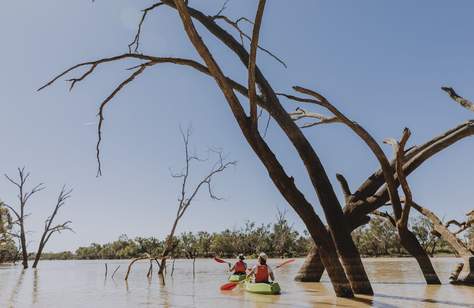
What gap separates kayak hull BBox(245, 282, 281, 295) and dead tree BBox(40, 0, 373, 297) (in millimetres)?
3113

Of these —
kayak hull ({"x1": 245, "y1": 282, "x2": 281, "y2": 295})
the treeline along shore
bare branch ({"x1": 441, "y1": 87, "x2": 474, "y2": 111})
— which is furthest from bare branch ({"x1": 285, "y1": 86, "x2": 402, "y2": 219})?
the treeline along shore

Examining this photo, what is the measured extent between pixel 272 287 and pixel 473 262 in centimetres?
557

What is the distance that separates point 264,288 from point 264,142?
18.3 feet

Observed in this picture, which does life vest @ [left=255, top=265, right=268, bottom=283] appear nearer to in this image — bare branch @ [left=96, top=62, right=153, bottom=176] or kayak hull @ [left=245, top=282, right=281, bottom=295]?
kayak hull @ [left=245, top=282, right=281, bottom=295]

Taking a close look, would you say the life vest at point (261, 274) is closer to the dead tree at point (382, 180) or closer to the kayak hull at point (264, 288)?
the kayak hull at point (264, 288)

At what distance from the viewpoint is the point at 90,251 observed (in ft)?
279

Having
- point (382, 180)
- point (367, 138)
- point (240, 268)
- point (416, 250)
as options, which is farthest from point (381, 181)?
point (240, 268)

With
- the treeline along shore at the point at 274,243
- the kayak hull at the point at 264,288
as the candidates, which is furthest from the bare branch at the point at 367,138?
the treeline along shore at the point at 274,243

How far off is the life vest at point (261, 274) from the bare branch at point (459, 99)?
20.9 feet

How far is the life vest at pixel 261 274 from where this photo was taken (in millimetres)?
11523

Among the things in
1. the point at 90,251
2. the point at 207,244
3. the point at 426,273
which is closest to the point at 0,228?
the point at 426,273

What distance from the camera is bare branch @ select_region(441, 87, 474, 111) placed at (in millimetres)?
9516

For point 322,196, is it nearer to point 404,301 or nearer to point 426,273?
point 404,301

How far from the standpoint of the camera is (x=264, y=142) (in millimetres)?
6863
